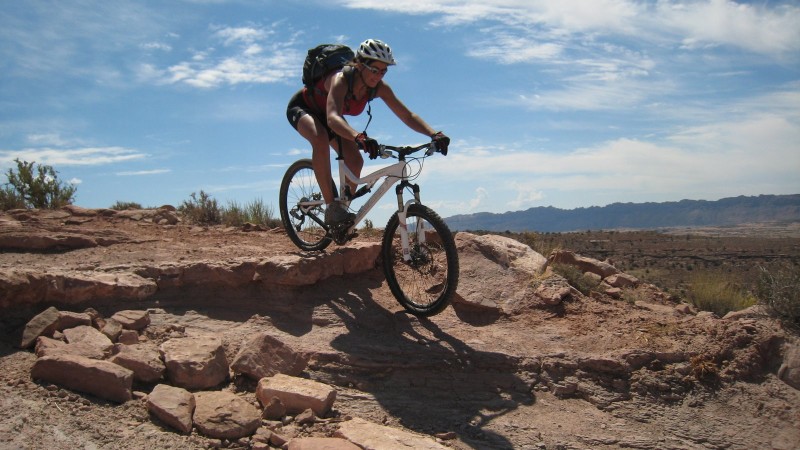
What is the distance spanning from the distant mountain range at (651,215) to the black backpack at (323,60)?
118 meters

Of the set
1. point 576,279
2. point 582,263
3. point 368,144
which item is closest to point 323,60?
point 368,144

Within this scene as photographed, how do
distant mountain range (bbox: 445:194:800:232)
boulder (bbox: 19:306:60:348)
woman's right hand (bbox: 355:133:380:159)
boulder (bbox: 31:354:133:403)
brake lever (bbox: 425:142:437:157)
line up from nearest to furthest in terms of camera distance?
boulder (bbox: 31:354:133:403)
boulder (bbox: 19:306:60:348)
woman's right hand (bbox: 355:133:380:159)
brake lever (bbox: 425:142:437:157)
distant mountain range (bbox: 445:194:800:232)

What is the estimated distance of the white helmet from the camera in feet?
16.5

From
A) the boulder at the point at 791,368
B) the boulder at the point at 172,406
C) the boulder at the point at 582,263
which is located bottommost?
the boulder at the point at 791,368

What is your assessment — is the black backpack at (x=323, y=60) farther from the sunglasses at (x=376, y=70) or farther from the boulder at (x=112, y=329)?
the boulder at (x=112, y=329)

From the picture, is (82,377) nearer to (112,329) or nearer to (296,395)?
(112,329)

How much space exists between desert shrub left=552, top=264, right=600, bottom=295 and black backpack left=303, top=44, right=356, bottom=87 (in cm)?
318

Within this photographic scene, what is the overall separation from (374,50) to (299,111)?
1055mm

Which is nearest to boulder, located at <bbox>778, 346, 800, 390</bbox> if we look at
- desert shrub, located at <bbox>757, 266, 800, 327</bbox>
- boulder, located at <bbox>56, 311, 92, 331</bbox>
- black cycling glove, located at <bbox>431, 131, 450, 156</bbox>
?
desert shrub, located at <bbox>757, 266, 800, 327</bbox>

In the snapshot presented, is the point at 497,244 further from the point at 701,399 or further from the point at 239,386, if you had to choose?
the point at 239,386

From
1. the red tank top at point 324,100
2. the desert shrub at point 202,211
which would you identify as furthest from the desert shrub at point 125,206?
the red tank top at point 324,100

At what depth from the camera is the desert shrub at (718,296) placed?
807 cm

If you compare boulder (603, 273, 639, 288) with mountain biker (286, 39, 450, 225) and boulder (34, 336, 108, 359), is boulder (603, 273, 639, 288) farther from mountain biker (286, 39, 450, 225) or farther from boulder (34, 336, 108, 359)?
boulder (34, 336, 108, 359)

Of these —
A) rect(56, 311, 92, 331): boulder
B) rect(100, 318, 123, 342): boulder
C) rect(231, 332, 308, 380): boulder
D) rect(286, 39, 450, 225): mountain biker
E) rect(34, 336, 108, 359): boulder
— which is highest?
rect(286, 39, 450, 225): mountain biker
